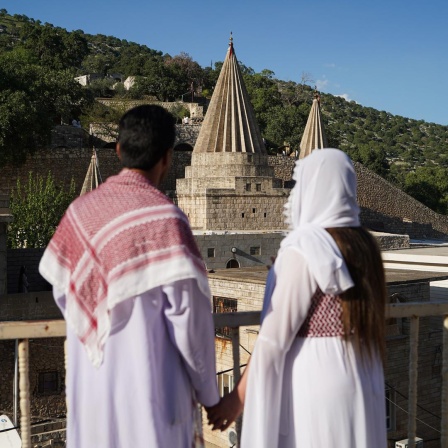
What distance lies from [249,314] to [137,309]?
2.86ft

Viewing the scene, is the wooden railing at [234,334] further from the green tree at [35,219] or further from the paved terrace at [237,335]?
the green tree at [35,219]

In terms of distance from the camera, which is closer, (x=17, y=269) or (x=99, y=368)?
(x=99, y=368)

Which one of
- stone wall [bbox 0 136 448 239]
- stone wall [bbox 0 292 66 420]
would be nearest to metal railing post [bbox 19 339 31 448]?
stone wall [bbox 0 292 66 420]

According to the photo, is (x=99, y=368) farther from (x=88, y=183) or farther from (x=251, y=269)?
(x=88, y=183)

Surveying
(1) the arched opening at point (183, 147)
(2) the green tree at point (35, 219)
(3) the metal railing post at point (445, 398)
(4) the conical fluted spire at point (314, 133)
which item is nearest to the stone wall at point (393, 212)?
(4) the conical fluted spire at point (314, 133)

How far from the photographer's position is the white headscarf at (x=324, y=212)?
2.14 metres

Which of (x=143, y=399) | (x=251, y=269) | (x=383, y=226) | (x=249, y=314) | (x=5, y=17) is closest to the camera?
(x=143, y=399)

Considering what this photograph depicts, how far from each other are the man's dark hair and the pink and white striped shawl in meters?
0.06

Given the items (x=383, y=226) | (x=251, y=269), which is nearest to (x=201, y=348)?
(x=251, y=269)

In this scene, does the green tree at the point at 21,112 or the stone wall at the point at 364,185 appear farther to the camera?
the stone wall at the point at 364,185

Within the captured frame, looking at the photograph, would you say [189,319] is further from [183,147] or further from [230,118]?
[183,147]

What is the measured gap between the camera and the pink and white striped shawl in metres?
2.08

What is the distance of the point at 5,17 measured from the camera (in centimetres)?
8812

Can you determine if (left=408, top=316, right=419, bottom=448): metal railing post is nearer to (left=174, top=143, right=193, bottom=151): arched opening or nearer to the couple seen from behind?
the couple seen from behind
